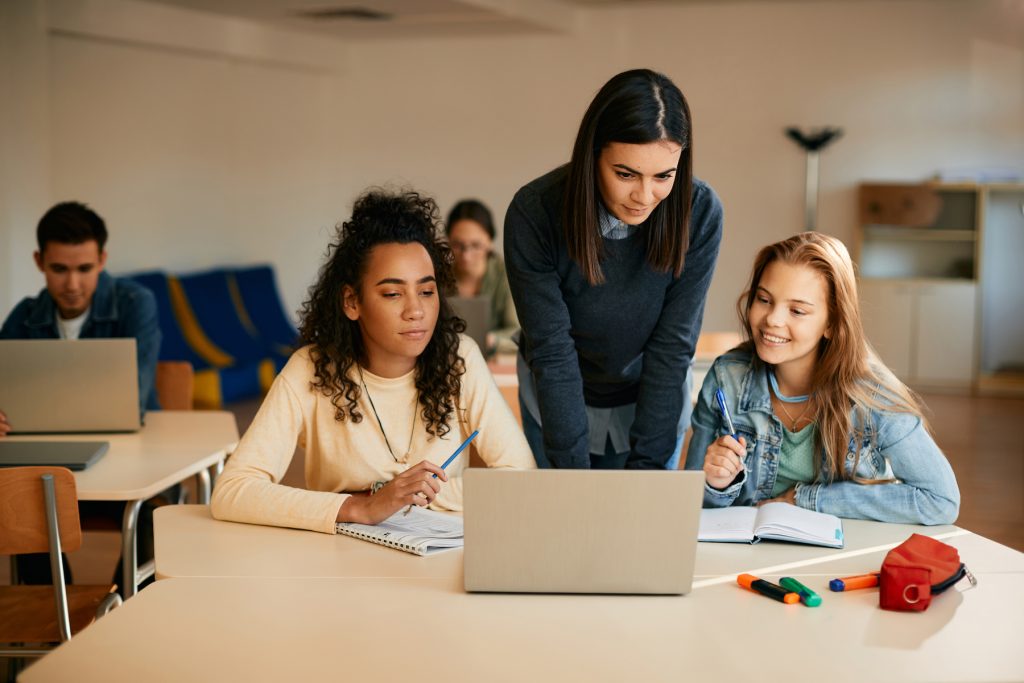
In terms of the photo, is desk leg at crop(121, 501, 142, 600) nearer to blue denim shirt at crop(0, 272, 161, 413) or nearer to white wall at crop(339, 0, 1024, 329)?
blue denim shirt at crop(0, 272, 161, 413)

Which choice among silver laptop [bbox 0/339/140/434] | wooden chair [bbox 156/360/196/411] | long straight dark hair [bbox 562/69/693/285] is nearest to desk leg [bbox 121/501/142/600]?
silver laptop [bbox 0/339/140/434]

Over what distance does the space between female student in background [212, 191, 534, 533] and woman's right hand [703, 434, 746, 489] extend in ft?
1.17

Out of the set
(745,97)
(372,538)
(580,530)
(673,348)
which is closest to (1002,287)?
(745,97)

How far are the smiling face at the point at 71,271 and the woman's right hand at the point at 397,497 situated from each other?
1653 mm

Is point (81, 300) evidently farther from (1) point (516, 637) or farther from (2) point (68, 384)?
(1) point (516, 637)

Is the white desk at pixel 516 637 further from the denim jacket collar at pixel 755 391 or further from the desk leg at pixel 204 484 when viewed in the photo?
the desk leg at pixel 204 484

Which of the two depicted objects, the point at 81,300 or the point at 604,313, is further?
the point at 81,300

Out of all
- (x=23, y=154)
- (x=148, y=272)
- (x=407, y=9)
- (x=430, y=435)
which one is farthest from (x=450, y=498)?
(x=407, y=9)

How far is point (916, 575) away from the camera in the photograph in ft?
4.99

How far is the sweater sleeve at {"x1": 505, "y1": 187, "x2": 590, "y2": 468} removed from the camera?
205cm

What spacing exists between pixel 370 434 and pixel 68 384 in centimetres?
110

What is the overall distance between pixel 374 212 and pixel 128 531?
95cm

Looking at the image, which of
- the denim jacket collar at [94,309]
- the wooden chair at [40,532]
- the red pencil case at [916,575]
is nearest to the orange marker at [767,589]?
the red pencil case at [916,575]

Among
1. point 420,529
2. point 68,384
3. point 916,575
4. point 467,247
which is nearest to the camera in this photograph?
point 916,575
